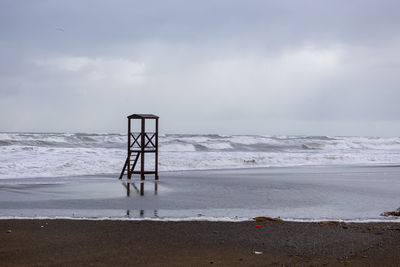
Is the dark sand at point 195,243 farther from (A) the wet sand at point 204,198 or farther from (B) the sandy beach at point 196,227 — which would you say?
(A) the wet sand at point 204,198

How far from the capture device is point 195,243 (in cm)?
696

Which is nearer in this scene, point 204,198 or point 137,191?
point 204,198

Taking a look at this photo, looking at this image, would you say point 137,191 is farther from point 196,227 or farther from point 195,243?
point 195,243

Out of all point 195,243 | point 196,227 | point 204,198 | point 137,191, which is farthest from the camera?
point 137,191

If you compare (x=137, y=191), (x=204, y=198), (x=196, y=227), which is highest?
(x=196, y=227)

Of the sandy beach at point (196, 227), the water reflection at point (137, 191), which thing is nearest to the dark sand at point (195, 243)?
the sandy beach at point (196, 227)

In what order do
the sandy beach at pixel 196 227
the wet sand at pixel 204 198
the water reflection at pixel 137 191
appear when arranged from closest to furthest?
the sandy beach at pixel 196 227, the water reflection at pixel 137 191, the wet sand at pixel 204 198

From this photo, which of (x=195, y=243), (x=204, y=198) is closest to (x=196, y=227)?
(x=195, y=243)

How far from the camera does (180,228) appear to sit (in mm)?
7996

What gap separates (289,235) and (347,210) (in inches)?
161

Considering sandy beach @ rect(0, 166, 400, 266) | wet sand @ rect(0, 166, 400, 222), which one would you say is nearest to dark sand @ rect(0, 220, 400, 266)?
sandy beach @ rect(0, 166, 400, 266)

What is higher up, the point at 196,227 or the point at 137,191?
the point at 196,227

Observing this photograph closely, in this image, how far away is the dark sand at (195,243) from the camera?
5.96m

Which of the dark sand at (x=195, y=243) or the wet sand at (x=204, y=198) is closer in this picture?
the dark sand at (x=195, y=243)
